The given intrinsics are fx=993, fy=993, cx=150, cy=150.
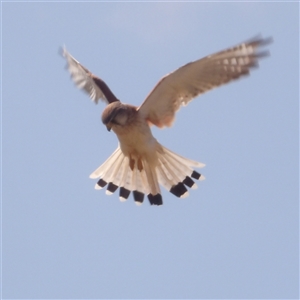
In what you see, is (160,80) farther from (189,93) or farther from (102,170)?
(102,170)

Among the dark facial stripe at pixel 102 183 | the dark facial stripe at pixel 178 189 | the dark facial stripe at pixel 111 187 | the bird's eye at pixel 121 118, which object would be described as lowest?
the dark facial stripe at pixel 178 189

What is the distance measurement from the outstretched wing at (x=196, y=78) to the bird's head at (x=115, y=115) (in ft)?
1.08

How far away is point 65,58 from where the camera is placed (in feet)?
44.3

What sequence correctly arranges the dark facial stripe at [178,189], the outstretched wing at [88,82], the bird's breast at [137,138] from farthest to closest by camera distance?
1. the outstretched wing at [88,82]
2. the dark facial stripe at [178,189]
3. the bird's breast at [137,138]

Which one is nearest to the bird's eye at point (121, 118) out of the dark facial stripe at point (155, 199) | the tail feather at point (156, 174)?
the tail feather at point (156, 174)

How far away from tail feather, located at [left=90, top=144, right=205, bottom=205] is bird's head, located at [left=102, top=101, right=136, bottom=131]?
28.6 inches

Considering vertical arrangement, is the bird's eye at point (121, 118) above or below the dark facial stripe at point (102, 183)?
above

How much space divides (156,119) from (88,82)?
4.59ft

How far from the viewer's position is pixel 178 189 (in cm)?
1241

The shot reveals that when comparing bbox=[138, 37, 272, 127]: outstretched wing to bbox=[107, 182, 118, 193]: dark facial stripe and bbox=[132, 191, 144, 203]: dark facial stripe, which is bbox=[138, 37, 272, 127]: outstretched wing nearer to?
bbox=[132, 191, 144, 203]: dark facial stripe

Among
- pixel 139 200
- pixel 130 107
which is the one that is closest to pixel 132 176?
pixel 139 200

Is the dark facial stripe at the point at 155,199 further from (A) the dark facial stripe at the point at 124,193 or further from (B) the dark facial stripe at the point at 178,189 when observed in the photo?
(A) the dark facial stripe at the point at 124,193

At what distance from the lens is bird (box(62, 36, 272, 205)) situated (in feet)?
37.2

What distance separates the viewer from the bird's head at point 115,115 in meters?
11.6
